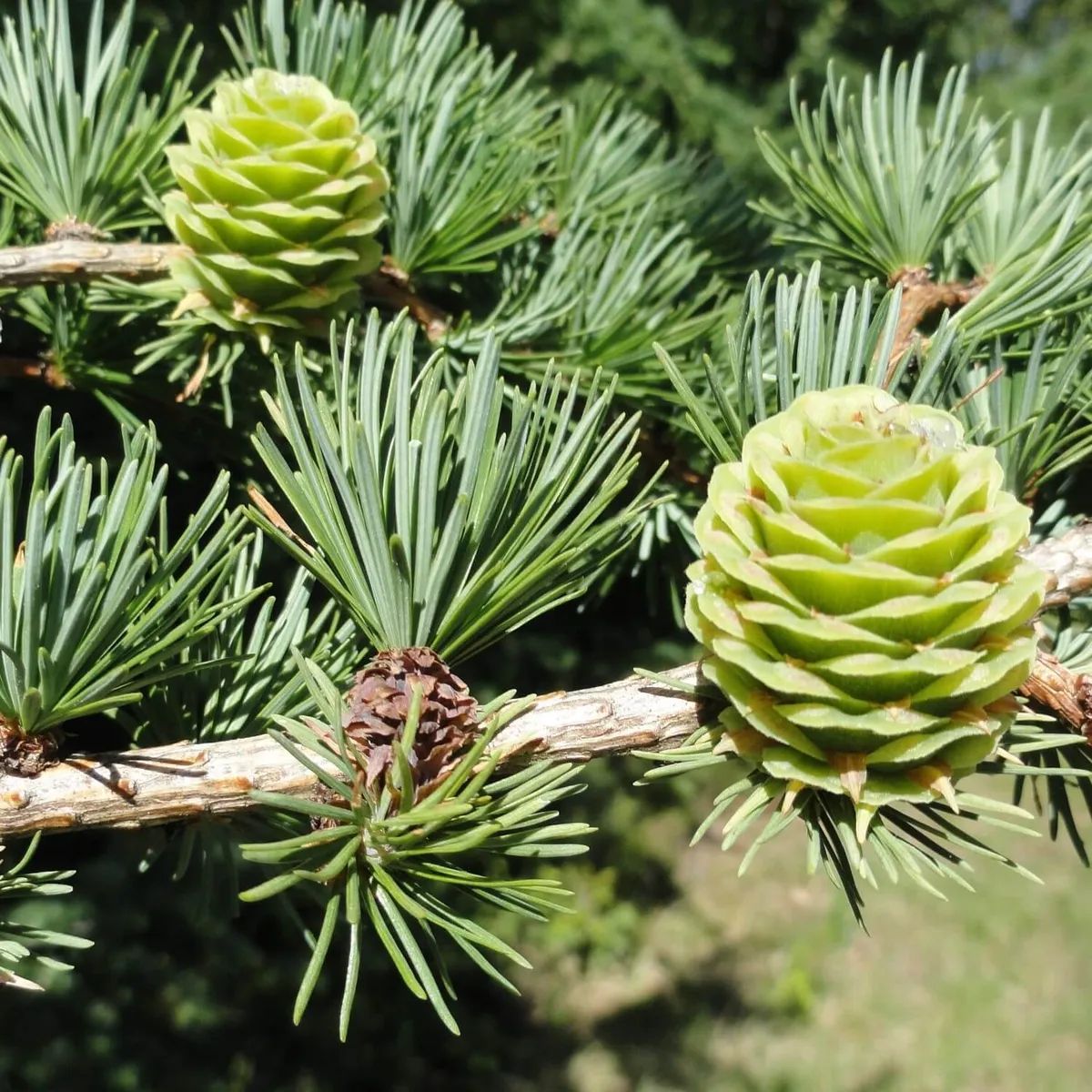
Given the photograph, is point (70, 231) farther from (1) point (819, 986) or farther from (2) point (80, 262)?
(1) point (819, 986)

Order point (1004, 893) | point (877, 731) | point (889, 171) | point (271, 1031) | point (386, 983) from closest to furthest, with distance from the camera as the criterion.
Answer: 1. point (877, 731)
2. point (889, 171)
3. point (271, 1031)
4. point (386, 983)
5. point (1004, 893)

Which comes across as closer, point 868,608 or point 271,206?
point 868,608

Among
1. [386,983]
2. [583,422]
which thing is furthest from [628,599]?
[583,422]

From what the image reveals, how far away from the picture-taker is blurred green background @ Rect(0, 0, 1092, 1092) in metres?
1.62

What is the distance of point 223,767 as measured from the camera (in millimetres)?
418

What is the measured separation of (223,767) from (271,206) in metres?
0.30

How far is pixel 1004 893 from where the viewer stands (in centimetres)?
246

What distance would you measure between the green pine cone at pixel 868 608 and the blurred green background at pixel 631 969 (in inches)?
48.3

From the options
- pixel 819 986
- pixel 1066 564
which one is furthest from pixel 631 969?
pixel 1066 564

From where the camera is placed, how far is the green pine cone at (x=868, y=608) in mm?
373

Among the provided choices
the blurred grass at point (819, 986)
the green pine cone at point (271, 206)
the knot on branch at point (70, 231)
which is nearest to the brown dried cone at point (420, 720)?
the green pine cone at point (271, 206)

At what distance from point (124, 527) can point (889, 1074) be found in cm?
202

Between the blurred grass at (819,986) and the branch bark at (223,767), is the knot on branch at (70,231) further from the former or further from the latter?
the blurred grass at (819,986)

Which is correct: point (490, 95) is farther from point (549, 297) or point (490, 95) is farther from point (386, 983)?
point (386, 983)
